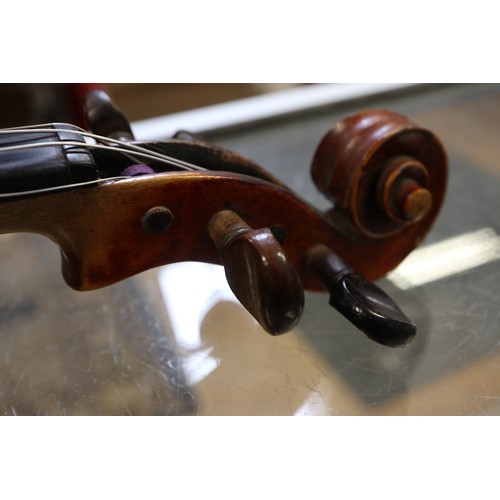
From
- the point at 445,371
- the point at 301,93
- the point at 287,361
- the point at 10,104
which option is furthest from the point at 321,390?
the point at 10,104

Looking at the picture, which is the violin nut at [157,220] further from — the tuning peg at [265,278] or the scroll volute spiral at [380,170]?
the scroll volute spiral at [380,170]

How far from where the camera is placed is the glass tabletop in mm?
947

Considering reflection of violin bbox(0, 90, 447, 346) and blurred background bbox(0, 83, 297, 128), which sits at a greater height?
reflection of violin bbox(0, 90, 447, 346)

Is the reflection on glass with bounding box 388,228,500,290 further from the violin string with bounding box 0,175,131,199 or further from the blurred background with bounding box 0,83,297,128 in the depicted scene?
the blurred background with bounding box 0,83,297,128

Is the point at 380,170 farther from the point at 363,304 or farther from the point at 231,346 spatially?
the point at 231,346

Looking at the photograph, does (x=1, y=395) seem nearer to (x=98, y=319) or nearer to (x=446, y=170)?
(x=98, y=319)

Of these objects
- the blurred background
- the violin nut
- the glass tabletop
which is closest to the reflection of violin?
the violin nut

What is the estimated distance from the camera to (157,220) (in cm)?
83

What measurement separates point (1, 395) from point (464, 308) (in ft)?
2.50

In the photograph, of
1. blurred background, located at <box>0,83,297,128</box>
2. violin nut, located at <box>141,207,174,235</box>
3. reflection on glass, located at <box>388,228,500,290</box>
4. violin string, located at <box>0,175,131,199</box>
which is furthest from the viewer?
blurred background, located at <box>0,83,297,128</box>

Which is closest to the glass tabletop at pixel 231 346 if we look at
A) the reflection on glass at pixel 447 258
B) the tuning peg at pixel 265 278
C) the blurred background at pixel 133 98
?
the reflection on glass at pixel 447 258

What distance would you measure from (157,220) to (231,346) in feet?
0.98

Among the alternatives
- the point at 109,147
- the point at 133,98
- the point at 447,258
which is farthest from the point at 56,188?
the point at 133,98

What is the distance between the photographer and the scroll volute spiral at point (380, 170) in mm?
957
